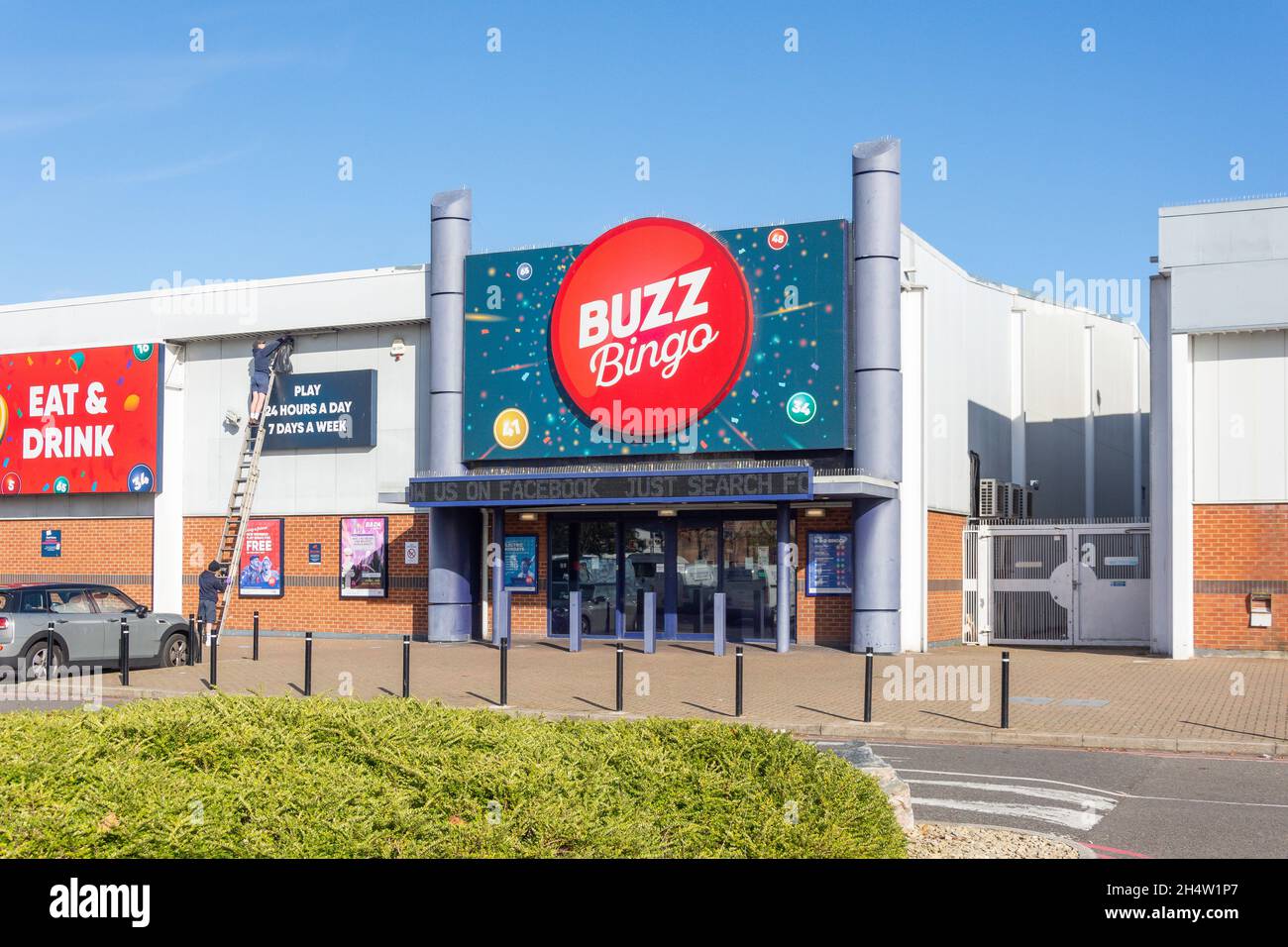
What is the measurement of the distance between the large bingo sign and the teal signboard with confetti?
27.4 ft

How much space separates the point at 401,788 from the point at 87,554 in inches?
1100

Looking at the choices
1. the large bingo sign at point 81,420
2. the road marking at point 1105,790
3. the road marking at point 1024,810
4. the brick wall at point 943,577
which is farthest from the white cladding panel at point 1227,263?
the large bingo sign at point 81,420

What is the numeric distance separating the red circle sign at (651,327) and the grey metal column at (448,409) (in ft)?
7.41

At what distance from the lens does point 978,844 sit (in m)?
7.92

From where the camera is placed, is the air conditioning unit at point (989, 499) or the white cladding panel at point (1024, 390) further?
the air conditioning unit at point (989, 499)

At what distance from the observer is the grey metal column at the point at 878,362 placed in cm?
2380

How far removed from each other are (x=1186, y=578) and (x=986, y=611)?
503 cm

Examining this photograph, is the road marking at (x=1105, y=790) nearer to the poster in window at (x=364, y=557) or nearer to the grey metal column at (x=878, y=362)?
the grey metal column at (x=878, y=362)

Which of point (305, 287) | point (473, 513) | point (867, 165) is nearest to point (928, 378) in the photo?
point (867, 165)

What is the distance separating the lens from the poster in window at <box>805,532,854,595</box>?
2534 cm

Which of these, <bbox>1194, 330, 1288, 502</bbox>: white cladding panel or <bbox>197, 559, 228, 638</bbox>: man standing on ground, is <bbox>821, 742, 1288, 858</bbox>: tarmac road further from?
<bbox>197, 559, 228, 638</bbox>: man standing on ground

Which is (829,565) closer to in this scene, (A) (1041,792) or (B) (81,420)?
(A) (1041,792)

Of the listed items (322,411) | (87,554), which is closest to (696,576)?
(322,411)
